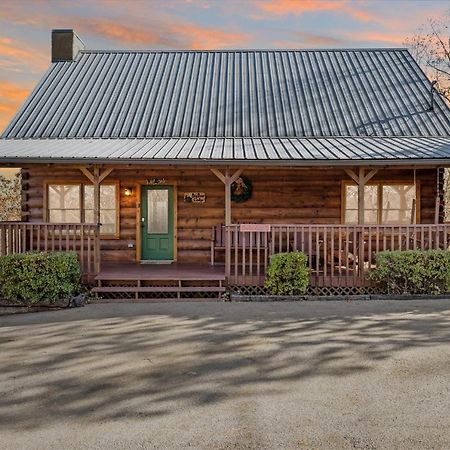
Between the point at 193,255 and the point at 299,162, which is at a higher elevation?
the point at 299,162

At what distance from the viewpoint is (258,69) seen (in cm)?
1631

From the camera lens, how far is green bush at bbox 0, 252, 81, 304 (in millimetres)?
9328

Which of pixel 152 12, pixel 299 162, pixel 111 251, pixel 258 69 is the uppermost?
pixel 152 12

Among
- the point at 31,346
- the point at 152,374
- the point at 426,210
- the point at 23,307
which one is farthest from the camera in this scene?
the point at 426,210

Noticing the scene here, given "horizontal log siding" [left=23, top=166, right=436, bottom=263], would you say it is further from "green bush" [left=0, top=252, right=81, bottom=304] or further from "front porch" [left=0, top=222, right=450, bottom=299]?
"green bush" [left=0, top=252, right=81, bottom=304]

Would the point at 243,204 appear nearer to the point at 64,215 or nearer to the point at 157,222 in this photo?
the point at 157,222

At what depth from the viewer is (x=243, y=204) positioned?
12.8 meters

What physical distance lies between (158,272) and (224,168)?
269 centimetres

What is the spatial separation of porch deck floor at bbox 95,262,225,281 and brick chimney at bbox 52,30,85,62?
27.0 ft

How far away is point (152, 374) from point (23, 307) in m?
4.86

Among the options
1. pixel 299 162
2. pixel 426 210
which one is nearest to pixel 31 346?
pixel 299 162

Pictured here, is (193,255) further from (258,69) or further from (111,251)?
(258,69)

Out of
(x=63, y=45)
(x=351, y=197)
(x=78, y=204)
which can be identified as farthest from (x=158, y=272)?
(x=63, y=45)

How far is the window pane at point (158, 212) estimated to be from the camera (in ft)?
42.3
